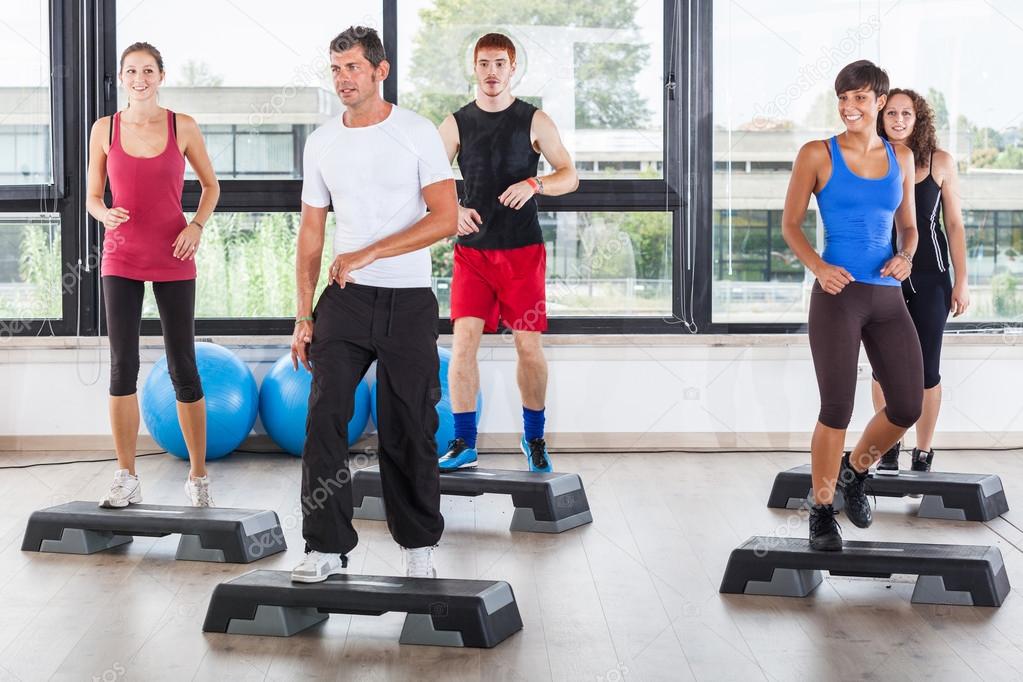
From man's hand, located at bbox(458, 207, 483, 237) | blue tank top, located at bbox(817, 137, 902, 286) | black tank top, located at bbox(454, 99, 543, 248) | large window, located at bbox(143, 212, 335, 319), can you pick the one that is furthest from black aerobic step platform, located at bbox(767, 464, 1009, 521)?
large window, located at bbox(143, 212, 335, 319)

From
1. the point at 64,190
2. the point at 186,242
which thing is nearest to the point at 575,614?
the point at 186,242

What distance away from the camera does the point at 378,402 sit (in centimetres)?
282

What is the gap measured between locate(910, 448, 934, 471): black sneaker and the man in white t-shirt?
2.39 metres

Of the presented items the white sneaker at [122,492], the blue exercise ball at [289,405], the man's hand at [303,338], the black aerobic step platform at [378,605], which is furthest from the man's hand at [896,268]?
the blue exercise ball at [289,405]

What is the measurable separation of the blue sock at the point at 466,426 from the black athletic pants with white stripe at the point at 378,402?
1.41 metres

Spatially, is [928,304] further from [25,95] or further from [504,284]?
[25,95]

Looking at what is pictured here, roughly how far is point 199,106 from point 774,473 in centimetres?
315

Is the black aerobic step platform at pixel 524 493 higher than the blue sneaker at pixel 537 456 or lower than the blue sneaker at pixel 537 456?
lower

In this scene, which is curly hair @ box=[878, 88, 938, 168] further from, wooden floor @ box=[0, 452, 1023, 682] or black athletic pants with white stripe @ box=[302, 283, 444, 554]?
black athletic pants with white stripe @ box=[302, 283, 444, 554]

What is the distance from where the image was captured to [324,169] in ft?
9.04

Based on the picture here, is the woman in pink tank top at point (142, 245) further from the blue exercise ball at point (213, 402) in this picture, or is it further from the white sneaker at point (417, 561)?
the white sneaker at point (417, 561)

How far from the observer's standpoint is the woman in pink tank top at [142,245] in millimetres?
3717

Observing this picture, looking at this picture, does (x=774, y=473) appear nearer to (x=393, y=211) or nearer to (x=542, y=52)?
(x=542, y=52)

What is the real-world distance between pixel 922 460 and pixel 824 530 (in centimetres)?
151
